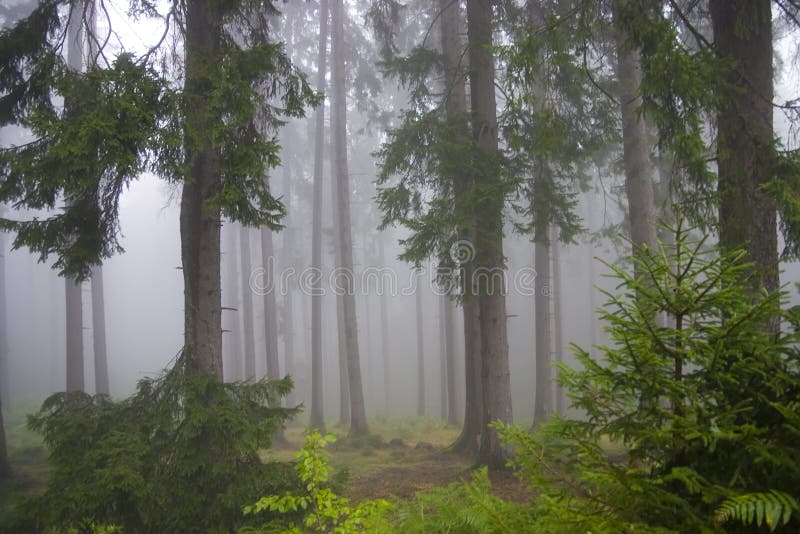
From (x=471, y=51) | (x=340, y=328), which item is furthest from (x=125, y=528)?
(x=340, y=328)

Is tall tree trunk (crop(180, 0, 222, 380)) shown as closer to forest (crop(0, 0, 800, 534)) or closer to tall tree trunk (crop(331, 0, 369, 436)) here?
forest (crop(0, 0, 800, 534))

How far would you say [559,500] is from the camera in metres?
2.13

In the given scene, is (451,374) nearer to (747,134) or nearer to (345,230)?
(345,230)

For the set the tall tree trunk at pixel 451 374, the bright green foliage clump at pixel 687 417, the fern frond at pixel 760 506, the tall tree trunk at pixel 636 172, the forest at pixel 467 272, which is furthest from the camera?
the tall tree trunk at pixel 451 374

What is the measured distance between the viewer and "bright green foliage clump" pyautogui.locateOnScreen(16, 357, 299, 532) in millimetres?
4914

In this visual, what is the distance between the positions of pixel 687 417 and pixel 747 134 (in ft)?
16.0

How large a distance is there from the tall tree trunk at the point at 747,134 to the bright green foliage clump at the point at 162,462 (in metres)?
5.53

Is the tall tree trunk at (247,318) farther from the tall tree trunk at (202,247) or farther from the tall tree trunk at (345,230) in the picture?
the tall tree trunk at (202,247)

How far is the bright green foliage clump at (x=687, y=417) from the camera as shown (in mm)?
1753

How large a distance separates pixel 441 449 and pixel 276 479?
7.97m

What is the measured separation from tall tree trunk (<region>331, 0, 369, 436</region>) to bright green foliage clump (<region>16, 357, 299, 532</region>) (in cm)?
993

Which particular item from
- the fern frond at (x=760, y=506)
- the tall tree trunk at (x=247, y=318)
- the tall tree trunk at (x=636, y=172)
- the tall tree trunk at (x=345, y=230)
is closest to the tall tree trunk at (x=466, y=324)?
the tall tree trunk at (x=636, y=172)

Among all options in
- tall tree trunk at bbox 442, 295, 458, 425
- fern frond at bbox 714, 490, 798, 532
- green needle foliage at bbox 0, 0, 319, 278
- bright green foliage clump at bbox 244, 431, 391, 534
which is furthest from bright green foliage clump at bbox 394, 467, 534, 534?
tall tree trunk at bbox 442, 295, 458, 425

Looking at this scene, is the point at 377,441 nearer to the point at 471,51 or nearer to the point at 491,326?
the point at 491,326
